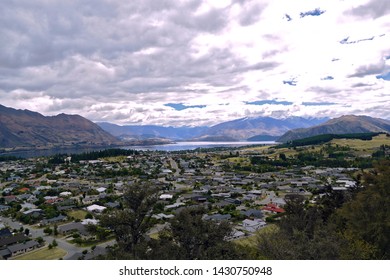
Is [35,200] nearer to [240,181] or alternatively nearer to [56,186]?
[56,186]

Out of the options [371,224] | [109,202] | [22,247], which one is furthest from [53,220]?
[371,224]

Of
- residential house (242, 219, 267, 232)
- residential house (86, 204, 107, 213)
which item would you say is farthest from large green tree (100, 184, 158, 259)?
residential house (86, 204, 107, 213)

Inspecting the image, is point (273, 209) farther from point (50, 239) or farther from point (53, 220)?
point (53, 220)

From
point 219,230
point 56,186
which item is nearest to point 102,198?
point 56,186

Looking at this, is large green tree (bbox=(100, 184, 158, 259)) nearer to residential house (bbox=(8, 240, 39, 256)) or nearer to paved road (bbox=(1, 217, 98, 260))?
paved road (bbox=(1, 217, 98, 260))

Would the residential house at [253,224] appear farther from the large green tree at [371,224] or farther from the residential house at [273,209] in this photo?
the large green tree at [371,224]
